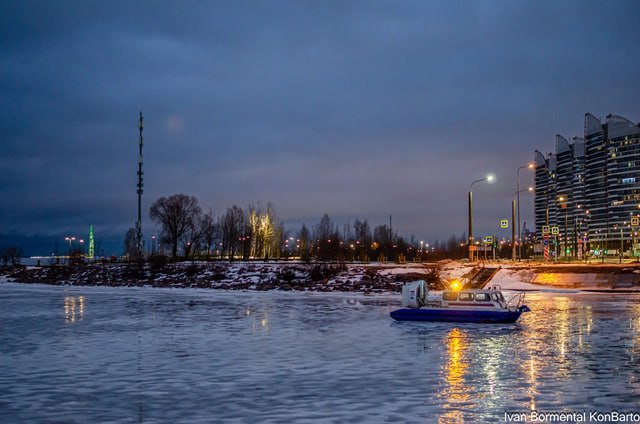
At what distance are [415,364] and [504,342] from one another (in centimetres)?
694

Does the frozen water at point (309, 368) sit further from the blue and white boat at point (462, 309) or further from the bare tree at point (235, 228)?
the bare tree at point (235, 228)

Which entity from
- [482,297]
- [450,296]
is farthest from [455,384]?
[450,296]

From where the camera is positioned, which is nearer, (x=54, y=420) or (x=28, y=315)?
(x=54, y=420)

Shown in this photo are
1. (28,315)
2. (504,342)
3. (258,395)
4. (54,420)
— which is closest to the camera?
(54,420)

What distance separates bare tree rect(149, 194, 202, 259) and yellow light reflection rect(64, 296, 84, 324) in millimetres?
91321

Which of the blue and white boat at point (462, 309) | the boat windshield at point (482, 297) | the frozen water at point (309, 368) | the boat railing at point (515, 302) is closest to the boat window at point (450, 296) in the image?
the blue and white boat at point (462, 309)

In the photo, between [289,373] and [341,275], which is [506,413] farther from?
[341,275]

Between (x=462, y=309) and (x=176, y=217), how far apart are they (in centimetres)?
11522

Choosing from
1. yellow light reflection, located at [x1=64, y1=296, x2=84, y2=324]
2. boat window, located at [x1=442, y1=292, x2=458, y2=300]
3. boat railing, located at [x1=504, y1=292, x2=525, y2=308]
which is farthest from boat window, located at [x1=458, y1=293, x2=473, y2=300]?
yellow light reflection, located at [x1=64, y1=296, x2=84, y2=324]

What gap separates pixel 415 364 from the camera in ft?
66.1

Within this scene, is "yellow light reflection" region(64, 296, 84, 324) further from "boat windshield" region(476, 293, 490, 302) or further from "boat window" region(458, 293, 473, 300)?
"boat windshield" region(476, 293, 490, 302)

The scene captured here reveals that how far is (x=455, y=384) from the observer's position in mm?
16828

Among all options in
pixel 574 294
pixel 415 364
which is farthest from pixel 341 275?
pixel 415 364

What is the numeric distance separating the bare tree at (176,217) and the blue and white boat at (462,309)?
10944 centimetres
